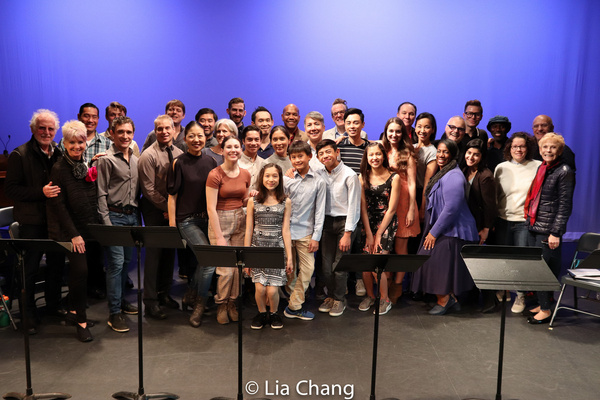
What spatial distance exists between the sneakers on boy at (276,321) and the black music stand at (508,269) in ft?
6.64

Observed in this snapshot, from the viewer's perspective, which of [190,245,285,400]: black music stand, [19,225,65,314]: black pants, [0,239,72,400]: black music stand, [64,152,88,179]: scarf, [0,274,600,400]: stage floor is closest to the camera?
[190,245,285,400]: black music stand

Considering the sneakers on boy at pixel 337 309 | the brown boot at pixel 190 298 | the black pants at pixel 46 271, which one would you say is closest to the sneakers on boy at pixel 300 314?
the sneakers on boy at pixel 337 309

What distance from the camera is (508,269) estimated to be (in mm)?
3055

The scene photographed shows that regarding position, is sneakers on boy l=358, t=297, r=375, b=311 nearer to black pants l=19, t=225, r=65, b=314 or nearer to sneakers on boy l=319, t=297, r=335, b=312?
sneakers on boy l=319, t=297, r=335, b=312

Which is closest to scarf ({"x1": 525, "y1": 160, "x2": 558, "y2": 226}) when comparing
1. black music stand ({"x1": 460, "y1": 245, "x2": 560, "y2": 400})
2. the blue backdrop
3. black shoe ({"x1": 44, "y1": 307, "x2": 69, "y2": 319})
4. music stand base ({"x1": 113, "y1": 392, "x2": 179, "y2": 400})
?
black music stand ({"x1": 460, "y1": 245, "x2": 560, "y2": 400})

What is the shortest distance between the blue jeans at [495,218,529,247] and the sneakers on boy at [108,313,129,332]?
357cm

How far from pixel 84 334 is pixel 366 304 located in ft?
8.22

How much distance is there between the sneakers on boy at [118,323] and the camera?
14.7 feet

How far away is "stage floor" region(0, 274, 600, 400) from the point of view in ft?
11.8

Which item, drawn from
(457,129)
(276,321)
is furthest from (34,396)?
(457,129)

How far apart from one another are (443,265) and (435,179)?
2.64 ft

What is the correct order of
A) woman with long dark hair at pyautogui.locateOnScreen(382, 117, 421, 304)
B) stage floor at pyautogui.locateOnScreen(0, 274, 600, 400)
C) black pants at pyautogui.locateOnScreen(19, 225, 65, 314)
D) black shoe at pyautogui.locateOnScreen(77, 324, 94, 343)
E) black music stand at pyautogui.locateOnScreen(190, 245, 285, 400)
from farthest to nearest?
woman with long dark hair at pyautogui.locateOnScreen(382, 117, 421, 304)
black pants at pyautogui.locateOnScreen(19, 225, 65, 314)
black shoe at pyautogui.locateOnScreen(77, 324, 94, 343)
stage floor at pyautogui.locateOnScreen(0, 274, 600, 400)
black music stand at pyautogui.locateOnScreen(190, 245, 285, 400)

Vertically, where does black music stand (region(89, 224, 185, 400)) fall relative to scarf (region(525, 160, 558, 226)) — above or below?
below

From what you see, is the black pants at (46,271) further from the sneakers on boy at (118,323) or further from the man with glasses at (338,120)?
the man with glasses at (338,120)
